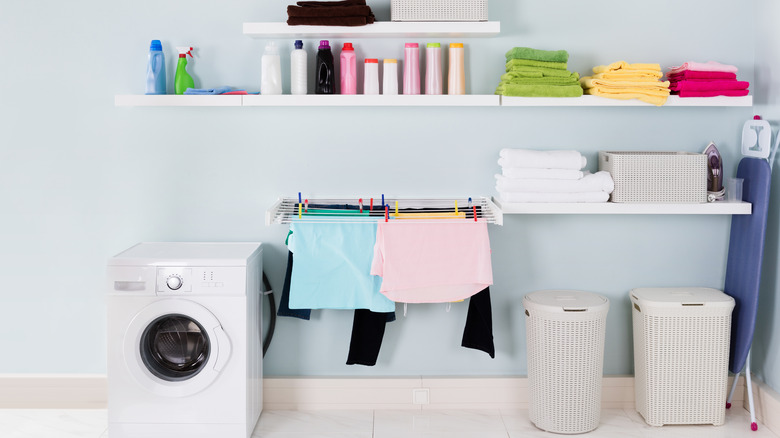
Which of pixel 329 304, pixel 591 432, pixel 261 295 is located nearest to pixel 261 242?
pixel 261 295

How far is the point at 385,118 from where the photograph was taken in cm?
324

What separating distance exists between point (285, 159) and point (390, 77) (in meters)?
0.58

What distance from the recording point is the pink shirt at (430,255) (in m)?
2.95

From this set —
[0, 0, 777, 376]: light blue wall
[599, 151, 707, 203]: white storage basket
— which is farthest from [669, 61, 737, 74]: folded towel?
[599, 151, 707, 203]: white storage basket

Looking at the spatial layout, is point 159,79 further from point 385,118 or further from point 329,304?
point 329,304

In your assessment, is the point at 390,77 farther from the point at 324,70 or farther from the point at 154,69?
→ the point at 154,69

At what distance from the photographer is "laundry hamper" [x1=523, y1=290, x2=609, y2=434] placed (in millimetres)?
3033

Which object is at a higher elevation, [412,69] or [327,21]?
[327,21]

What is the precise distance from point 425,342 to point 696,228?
128cm

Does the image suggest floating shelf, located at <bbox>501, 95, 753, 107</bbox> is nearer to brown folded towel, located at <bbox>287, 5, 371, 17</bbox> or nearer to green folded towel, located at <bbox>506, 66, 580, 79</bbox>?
green folded towel, located at <bbox>506, 66, 580, 79</bbox>

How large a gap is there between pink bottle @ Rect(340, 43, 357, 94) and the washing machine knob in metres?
0.98

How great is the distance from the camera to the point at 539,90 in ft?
9.81

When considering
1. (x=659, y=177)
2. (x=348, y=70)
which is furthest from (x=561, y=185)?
(x=348, y=70)

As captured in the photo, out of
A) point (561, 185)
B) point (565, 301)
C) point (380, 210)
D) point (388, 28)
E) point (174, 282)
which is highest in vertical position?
point (388, 28)
